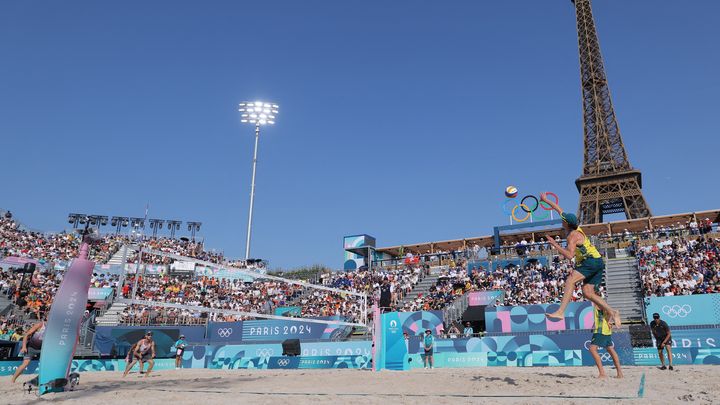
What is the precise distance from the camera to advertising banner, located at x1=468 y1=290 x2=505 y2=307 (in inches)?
1009

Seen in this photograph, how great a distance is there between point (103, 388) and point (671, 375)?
35.6ft

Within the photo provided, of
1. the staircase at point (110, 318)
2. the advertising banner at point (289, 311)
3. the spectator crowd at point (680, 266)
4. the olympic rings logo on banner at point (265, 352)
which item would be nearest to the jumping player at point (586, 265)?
the spectator crowd at point (680, 266)

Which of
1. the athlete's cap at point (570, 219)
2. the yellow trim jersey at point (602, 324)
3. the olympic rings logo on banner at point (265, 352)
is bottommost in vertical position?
the olympic rings logo on banner at point (265, 352)

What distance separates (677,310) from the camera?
806 inches

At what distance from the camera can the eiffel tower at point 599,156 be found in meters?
51.1

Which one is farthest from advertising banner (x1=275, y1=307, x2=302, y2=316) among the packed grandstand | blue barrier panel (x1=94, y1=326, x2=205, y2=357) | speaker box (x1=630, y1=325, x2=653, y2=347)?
speaker box (x1=630, y1=325, x2=653, y2=347)

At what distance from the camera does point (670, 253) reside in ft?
82.4

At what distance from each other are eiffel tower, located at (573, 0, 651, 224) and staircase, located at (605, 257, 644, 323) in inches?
996

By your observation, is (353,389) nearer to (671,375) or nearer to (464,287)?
(671,375)

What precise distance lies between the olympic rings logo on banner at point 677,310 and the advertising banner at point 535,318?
2786 mm

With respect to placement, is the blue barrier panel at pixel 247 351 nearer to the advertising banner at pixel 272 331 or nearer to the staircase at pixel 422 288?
the advertising banner at pixel 272 331

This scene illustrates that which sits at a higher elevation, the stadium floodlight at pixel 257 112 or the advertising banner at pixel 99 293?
the stadium floodlight at pixel 257 112

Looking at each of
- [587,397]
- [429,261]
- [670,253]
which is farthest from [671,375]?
[429,261]

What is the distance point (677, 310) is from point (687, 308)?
355mm
